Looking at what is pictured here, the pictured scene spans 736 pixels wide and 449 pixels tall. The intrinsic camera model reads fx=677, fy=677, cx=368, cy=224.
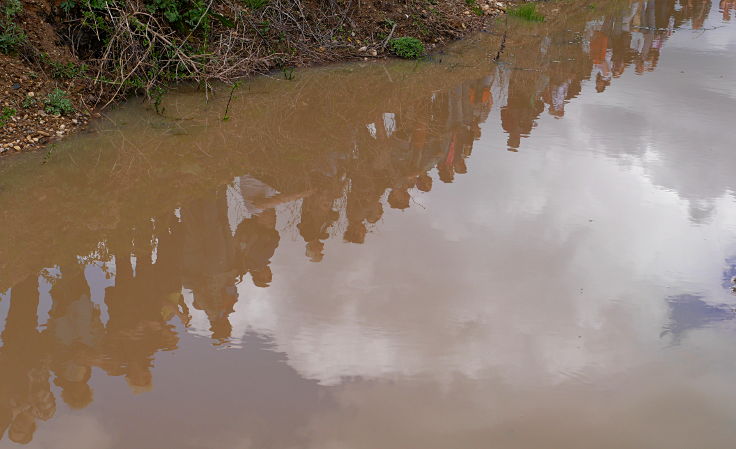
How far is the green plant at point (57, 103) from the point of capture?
6211mm

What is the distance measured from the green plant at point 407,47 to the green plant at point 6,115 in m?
5.09

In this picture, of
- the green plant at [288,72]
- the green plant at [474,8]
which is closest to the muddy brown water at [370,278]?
the green plant at [288,72]

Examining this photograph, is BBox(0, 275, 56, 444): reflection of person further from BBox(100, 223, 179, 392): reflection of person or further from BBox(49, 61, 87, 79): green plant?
BBox(49, 61, 87, 79): green plant

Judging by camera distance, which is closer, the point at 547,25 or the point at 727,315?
the point at 727,315

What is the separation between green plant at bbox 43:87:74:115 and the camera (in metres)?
6.21

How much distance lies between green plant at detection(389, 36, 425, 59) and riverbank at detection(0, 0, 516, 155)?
0.04 m

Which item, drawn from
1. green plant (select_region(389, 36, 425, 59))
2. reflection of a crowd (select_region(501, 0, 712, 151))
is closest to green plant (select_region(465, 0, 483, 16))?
reflection of a crowd (select_region(501, 0, 712, 151))

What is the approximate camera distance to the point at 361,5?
32.2 ft

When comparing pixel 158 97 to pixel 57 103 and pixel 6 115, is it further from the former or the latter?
pixel 6 115

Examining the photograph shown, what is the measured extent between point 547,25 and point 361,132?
22.1 ft

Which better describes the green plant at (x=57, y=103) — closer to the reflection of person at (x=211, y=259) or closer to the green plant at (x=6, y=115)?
the green plant at (x=6, y=115)

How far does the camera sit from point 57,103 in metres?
6.23

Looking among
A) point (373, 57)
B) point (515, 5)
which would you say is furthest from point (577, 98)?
point (515, 5)

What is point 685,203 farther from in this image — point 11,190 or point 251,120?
point 11,190
